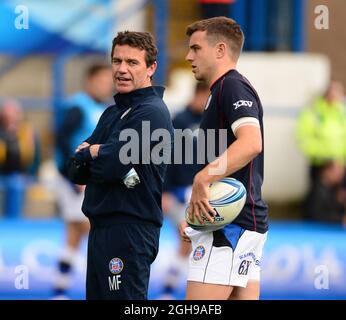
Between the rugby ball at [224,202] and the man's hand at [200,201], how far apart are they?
0.03 metres

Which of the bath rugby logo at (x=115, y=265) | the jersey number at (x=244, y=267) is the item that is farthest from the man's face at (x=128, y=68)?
the jersey number at (x=244, y=267)

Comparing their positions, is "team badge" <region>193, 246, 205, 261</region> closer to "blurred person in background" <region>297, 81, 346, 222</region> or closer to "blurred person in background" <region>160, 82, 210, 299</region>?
"blurred person in background" <region>160, 82, 210, 299</region>

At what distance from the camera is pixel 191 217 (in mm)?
6066

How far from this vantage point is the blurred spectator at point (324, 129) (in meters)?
13.5

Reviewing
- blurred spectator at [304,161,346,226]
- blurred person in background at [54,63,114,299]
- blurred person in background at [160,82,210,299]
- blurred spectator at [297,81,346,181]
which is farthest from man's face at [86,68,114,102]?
blurred spectator at [297,81,346,181]

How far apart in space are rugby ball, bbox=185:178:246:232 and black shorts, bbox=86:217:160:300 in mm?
363

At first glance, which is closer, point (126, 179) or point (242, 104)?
point (242, 104)

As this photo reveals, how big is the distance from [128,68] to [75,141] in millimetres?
4144

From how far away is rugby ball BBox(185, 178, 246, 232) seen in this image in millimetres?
6023

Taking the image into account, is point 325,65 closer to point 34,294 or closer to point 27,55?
point 27,55

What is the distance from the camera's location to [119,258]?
621 centimetres

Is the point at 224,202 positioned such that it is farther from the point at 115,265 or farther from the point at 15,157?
the point at 15,157

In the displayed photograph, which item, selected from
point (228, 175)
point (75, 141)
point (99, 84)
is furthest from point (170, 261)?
point (228, 175)

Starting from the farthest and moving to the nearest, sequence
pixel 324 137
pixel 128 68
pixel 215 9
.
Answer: pixel 215 9 < pixel 324 137 < pixel 128 68
